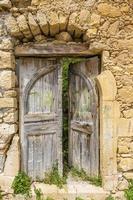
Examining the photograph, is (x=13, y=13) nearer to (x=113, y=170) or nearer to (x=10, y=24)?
(x=10, y=24)

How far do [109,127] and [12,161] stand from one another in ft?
5.21

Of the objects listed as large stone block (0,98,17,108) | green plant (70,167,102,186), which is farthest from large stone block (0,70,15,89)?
green plant (70,167,102,186)

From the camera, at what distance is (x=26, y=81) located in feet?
16.9

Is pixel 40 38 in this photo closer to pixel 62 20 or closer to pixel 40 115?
pixel 62 20

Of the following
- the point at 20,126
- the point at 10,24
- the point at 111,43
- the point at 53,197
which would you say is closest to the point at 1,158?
the point at 20,126

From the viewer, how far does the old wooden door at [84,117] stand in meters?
5.28

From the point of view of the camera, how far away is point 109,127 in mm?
4945

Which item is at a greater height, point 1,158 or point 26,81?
point 26,81

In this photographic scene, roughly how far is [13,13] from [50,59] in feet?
3.09

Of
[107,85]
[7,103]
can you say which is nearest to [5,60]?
[7,103]

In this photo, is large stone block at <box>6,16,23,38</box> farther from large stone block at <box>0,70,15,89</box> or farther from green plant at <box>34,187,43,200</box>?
green plant at <box>34,187,43,200</box>

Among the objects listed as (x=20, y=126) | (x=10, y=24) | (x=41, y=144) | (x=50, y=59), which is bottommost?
(x=41, y=144)

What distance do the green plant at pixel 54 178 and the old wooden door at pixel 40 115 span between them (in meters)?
0.08

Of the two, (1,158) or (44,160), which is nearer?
(1,158)
